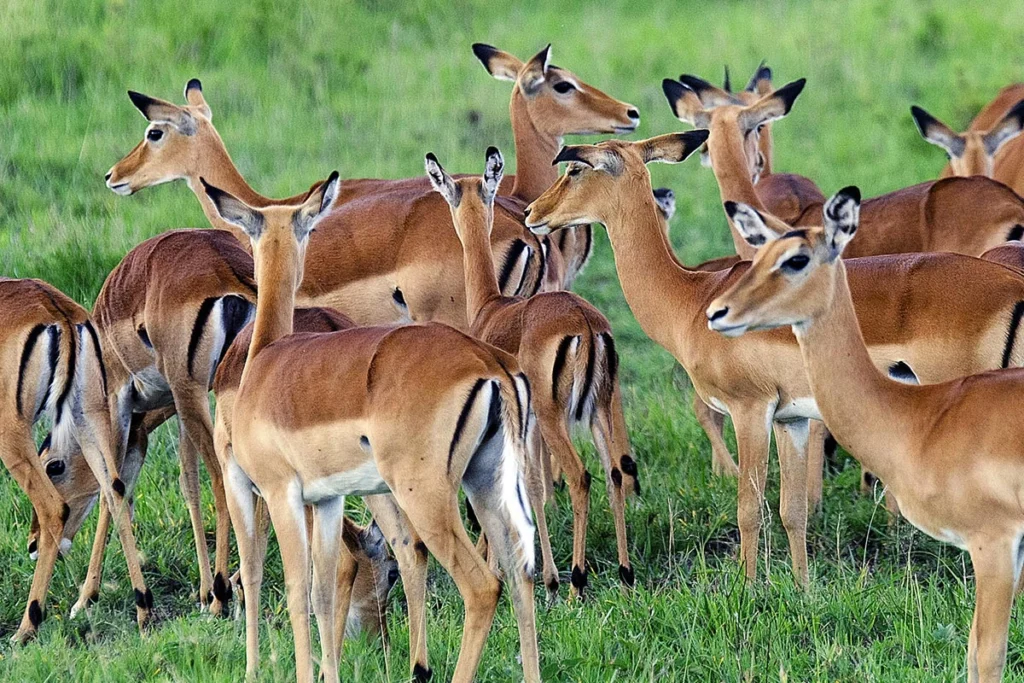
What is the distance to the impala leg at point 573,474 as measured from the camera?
5.20 m

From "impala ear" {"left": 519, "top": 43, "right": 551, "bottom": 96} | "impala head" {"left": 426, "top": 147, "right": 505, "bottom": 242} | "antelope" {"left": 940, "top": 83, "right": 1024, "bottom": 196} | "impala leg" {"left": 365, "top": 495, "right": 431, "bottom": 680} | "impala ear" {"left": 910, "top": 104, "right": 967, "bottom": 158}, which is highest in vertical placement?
"impala ear" {"left": 519, "top": 43, "right": 551, "bottom": 96}

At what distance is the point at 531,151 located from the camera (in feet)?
23.4

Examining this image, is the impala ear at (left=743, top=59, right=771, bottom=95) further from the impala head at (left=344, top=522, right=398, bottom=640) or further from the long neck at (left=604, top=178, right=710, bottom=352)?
the impala head at (left=344, top=522, right=398, bottom=640)

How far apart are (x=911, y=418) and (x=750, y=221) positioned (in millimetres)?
706

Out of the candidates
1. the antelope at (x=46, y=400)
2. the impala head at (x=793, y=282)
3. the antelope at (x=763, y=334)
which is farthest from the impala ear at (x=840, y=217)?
the antelope at (x=46, y=400)

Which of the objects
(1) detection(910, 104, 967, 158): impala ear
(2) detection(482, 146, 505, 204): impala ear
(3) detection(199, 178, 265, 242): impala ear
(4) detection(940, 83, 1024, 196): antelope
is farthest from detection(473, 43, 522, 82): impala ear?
(3) detection(199, 178, 265, 242): impala ear

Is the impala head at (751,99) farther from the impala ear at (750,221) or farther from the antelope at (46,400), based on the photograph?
the antelope at (46,400)

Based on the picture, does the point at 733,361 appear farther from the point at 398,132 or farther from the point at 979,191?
the point at 398,132

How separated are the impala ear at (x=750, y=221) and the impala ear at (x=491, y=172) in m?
1.14

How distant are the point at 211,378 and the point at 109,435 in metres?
0.41

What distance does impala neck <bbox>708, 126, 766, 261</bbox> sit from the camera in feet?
20.9

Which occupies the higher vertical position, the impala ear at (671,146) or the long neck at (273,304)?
the impala ear at (671,146)

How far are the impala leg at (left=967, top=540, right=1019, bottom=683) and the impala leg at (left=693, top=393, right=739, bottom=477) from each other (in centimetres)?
204

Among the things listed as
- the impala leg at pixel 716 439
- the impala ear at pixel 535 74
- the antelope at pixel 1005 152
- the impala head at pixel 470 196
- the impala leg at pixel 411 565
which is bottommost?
the impala leg at pixel 716 439
